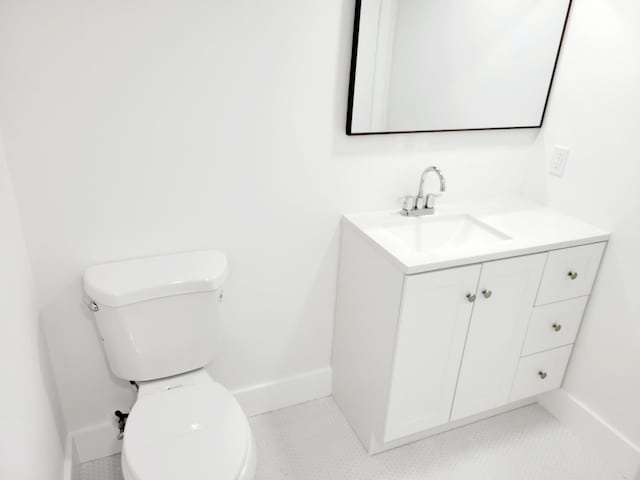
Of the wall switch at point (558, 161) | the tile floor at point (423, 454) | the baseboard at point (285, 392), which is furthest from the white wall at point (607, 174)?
the baseboard at point (285, 392)

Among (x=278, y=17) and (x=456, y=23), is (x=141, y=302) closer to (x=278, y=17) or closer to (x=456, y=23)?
(x=278, y=17)

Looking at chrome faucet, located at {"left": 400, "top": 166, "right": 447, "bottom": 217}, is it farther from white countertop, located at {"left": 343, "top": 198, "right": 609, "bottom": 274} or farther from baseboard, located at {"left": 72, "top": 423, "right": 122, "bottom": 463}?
baseboard, located at {"left": 72, "top": 423, "right": 122, "bottom": 463}

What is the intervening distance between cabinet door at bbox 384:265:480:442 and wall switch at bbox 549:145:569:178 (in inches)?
27.3

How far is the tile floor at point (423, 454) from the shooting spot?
1778 millimetres

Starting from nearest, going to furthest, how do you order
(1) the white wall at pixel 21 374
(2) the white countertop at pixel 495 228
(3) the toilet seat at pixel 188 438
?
(1) the white wall at pixel 21 374
(3) the toilet seat at pixel 188 438
(2) the white countertop at pixel 495 228

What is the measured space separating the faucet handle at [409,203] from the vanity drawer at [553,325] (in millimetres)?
595

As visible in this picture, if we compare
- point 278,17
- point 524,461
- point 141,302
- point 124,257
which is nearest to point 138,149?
point 124,257

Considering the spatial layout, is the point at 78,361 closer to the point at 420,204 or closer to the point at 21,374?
the point at 21,374

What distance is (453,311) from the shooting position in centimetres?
161

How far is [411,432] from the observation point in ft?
5.86

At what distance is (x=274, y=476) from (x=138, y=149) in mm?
1244

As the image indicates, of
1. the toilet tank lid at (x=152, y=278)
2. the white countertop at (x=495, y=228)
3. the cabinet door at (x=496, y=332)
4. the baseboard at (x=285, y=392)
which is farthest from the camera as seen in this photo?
the baseboard at (x=285, y=392)

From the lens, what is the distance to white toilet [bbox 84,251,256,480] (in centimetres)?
125

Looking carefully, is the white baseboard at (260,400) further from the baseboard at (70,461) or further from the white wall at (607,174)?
the white wall at (607,174)
